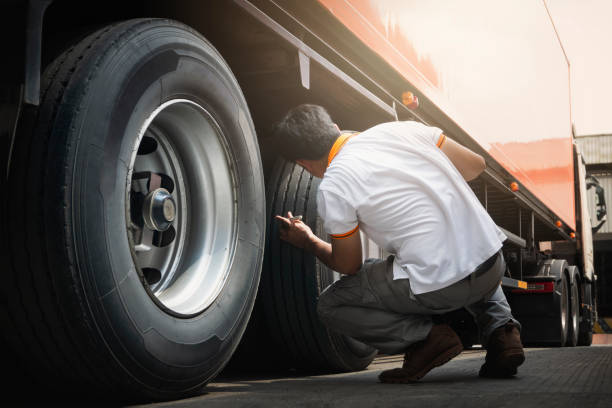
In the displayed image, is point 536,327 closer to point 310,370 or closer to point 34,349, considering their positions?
point 310,370

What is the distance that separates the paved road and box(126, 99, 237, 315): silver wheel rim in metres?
0.35

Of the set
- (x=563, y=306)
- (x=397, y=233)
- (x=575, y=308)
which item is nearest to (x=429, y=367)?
(x=397, y=233)

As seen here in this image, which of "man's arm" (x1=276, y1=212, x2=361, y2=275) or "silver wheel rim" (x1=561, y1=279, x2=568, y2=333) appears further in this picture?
"silver wheel rim" (x1=561, y1=279, x2=568, y2=333)

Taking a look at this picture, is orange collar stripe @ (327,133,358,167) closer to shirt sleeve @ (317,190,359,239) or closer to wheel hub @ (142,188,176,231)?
shirt sleeve @ (317,190,359,239)

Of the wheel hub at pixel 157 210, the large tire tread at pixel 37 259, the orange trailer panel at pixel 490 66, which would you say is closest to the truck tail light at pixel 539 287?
the orange trailer panel at pixel 490 66

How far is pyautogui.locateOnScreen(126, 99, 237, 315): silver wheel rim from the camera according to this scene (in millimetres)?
2229

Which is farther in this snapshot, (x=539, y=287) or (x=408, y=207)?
(x=539, y=287)

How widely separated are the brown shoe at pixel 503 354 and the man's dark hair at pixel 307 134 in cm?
102

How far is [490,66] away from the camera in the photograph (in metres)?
5.16

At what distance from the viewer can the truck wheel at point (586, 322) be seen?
8.98 meters

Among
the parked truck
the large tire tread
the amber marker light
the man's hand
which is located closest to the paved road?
the parked truck

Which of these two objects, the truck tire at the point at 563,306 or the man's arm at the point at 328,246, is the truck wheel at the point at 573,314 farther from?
the man's arm at the point at 328,246

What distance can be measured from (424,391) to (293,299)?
2.72 ft

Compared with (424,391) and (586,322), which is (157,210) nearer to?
(424,391)
